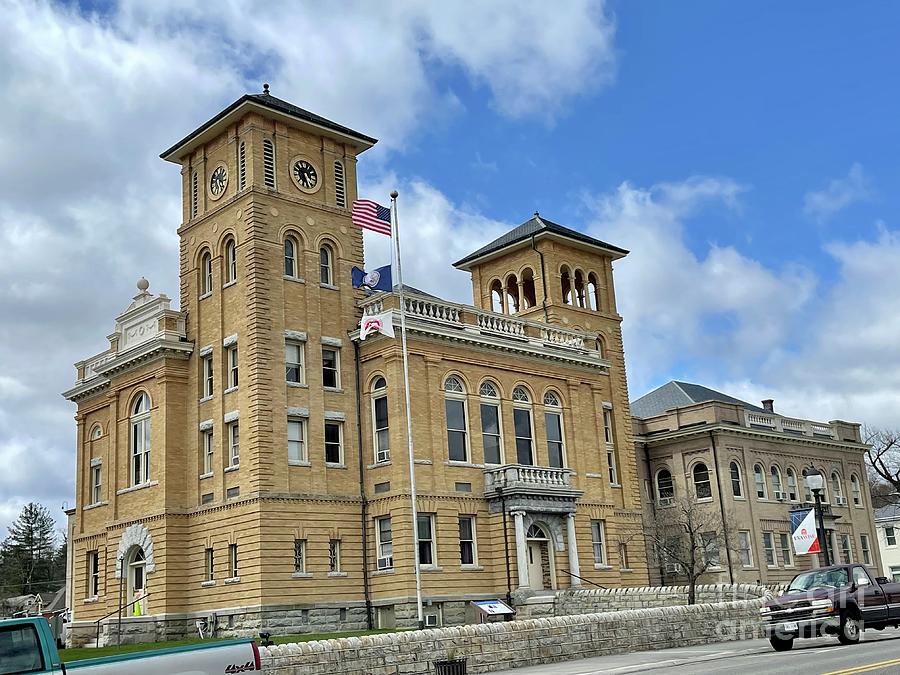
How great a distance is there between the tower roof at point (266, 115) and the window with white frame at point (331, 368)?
9933 mm

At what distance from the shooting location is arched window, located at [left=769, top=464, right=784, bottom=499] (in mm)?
66375

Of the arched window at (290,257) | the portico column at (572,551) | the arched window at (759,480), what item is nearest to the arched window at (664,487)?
the arched window at (759,480)

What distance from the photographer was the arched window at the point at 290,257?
141 ft

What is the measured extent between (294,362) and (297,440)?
3240mm

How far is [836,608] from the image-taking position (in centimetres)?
2456

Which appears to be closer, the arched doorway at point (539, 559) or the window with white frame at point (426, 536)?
the window with white frame at point (426, 536)

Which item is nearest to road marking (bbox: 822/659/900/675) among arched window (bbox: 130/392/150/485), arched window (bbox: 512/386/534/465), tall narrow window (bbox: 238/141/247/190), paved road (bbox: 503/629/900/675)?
paved road (bbox: 503/629/900/675)

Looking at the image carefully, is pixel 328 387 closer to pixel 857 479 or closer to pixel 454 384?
pixel 454 384

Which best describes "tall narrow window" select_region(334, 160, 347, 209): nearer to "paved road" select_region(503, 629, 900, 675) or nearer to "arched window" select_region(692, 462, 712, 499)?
"paved road" select_region(503, 629, 900, 675)

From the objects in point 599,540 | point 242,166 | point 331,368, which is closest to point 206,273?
point 242,166

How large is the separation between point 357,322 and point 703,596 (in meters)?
18.1

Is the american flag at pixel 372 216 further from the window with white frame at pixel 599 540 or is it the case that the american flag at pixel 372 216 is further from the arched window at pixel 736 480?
the arched window at pixel 736 480

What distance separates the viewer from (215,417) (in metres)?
42.1

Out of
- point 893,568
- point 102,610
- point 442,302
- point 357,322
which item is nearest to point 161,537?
point 102,610
